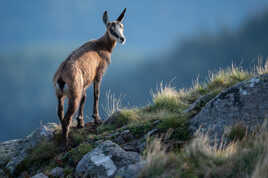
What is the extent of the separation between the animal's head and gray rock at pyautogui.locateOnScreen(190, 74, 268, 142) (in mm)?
4322

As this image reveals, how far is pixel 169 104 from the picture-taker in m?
9.05

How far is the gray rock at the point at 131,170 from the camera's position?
4.35 metres

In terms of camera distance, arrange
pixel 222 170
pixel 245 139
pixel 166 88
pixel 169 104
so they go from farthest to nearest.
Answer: pixel 166 88
pixel 169 104
pixel 245 139
pixel 222 170

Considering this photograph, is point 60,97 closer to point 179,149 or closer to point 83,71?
point 83,71

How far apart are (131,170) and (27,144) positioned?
4.51m

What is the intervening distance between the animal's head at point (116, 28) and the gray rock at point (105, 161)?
461cm

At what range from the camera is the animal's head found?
9.07 metres

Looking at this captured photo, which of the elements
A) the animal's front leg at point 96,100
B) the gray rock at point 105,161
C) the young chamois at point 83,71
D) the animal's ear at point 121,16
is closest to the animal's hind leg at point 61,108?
the young chamois at point 83,71

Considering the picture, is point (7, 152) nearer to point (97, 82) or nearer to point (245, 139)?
point (97, 82)

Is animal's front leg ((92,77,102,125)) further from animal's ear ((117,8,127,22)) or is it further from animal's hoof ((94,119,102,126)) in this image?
animal's ear ((117,8,127,22))

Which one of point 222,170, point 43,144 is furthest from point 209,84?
point 222,170

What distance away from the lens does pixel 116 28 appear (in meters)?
9.23

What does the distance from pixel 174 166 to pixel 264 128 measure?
1.68m

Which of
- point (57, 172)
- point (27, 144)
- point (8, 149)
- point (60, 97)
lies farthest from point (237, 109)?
point (8, 149)
